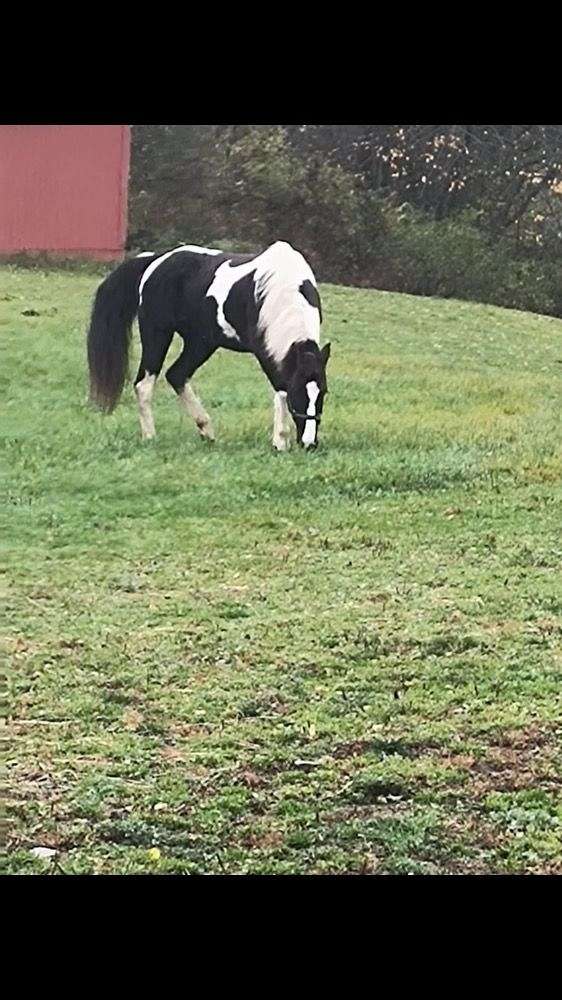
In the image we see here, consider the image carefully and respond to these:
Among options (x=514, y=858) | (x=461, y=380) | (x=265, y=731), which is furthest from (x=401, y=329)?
(x=514, y=858)

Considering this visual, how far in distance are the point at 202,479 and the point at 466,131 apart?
112 cm

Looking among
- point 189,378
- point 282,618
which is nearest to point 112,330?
point 189,378

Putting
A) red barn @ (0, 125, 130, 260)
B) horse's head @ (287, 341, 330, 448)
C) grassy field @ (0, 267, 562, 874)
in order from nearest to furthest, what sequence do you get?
grassy field @ (0, 267, 562, 874) → red barn @ (0, 125, 130, 260) → horse's head @ (287, 341, 330, 448)

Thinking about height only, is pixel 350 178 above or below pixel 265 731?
above

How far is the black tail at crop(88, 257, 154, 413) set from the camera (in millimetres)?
4379

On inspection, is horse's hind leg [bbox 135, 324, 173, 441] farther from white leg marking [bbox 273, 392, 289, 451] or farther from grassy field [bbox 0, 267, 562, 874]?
white leg marking [bbox 273, 392, 289, 451]

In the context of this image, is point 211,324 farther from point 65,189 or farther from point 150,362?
point 65,189

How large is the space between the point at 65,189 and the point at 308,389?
82 cm

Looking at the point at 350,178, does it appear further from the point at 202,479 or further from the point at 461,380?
the point at 202,479

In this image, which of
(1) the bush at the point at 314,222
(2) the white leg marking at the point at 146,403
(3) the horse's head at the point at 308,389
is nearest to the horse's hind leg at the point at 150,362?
(2) the white leg marking at the point at 146,403

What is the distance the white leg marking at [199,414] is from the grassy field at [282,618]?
0.03 meters

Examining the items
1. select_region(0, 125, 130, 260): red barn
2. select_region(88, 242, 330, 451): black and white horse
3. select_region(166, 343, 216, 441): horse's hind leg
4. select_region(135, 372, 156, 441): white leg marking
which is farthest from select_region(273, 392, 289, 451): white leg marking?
select_region(0, 125, 130, 260): red barn
